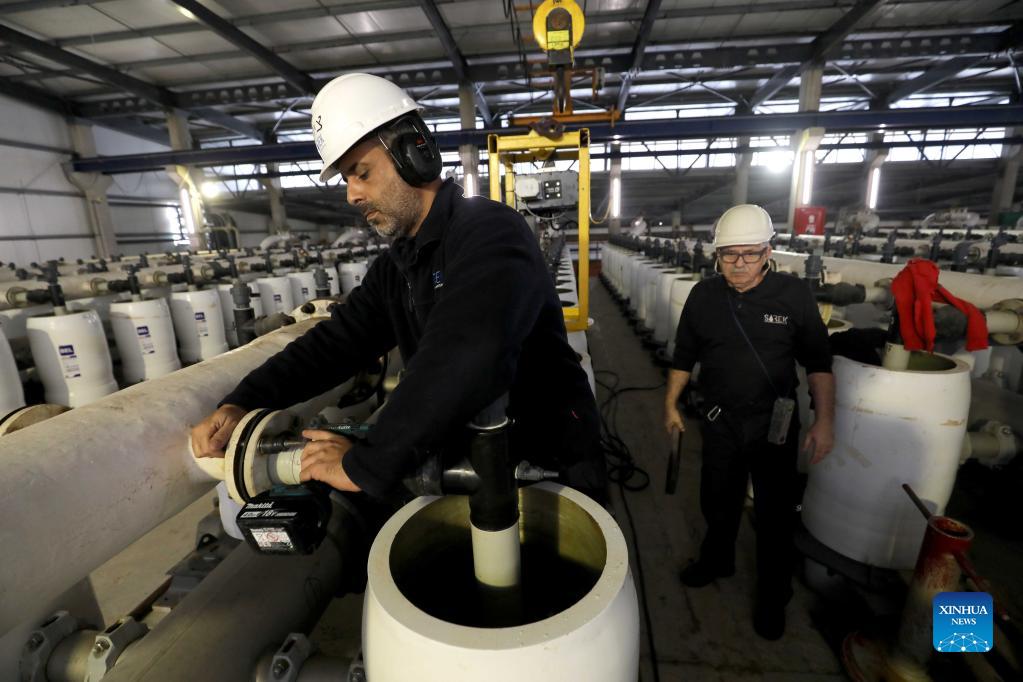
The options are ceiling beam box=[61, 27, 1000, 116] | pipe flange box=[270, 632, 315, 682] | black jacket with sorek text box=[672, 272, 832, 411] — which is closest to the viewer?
pipe flange box=[270, 632, 315, 682]

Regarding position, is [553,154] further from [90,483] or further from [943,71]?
[943,71]

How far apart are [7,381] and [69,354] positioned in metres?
0.40

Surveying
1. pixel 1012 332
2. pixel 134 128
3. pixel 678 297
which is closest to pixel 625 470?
pixel 678 297

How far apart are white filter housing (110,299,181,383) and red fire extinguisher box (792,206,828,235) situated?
9997 millimetres

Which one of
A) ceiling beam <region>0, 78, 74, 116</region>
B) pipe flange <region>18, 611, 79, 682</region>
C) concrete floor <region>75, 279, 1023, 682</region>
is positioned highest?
ceiling beam <region>0, 78, 74, 116</region>

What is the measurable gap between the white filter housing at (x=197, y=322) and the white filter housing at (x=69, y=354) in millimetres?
952

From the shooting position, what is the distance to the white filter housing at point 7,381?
2.64 meters

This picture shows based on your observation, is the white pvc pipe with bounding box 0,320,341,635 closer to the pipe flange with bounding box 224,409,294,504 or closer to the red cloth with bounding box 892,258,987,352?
the pipe flange with bounding box 224,409,294,504

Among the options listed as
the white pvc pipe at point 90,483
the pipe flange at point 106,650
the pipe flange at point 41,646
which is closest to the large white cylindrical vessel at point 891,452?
the white pvc pipe at point 90,483

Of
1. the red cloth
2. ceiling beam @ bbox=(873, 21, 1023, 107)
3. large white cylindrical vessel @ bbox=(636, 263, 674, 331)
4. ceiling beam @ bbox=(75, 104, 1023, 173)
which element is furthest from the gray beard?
ceiling beam @ bbox=(873, 21, 1023, 107)

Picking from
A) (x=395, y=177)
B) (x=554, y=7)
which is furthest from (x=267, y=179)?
(x=395, y=177)

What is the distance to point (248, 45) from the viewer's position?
309 inches

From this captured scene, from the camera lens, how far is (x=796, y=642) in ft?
5.52

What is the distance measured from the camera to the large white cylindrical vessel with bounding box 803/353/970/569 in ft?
5.27
